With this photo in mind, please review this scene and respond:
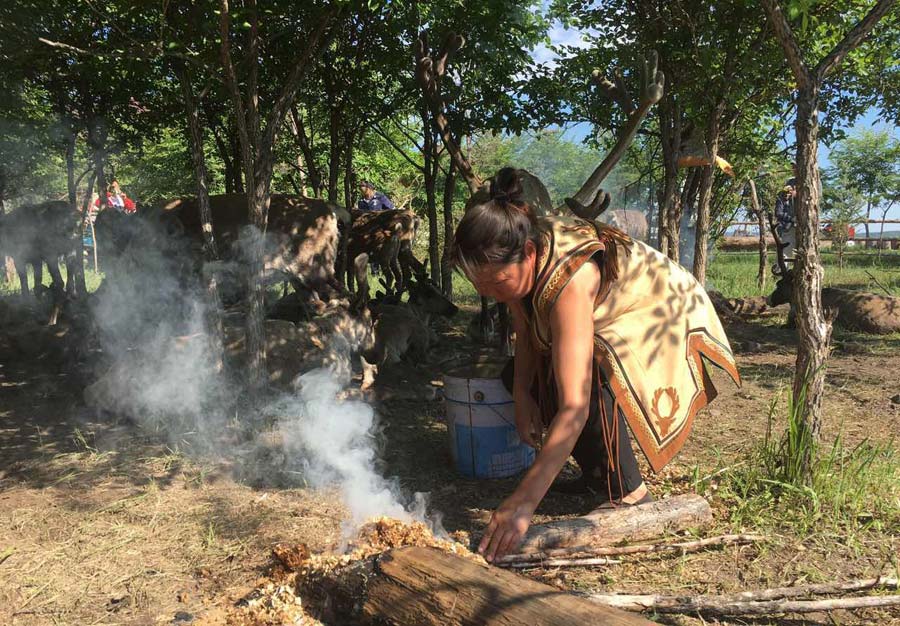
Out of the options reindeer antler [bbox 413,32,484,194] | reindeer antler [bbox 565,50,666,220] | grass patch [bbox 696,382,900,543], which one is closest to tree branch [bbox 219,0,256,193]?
reindeer antler [bbox 413,32,484,194]

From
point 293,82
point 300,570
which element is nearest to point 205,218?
point 293,82

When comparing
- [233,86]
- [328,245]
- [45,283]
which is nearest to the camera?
[233,86]

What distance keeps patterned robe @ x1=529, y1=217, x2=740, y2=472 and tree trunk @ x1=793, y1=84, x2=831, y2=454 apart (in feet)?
1.78

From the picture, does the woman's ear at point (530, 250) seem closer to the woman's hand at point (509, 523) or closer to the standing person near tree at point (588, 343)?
the standing person near tree at point (588, 343)

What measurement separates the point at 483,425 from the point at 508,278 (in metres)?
1.48

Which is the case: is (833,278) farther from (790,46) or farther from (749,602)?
(749,602)

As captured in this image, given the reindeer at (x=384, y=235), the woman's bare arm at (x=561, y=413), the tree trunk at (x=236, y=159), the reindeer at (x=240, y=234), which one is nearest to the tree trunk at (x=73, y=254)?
the reindeer at (x=240, y=234)

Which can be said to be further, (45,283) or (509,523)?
(45,283)

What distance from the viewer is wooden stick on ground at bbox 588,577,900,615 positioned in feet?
7.28

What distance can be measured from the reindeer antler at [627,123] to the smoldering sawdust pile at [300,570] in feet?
10.4

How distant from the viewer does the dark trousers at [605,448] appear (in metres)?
2.91

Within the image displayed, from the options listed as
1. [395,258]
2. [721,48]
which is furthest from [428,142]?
[721,48]

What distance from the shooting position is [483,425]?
3.59 metres

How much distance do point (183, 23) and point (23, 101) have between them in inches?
168
